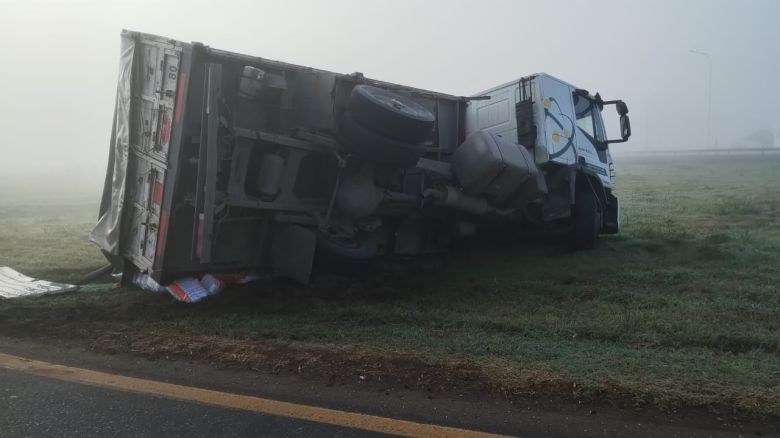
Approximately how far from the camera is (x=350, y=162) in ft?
18.6

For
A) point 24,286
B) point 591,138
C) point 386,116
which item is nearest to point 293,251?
point 386,116

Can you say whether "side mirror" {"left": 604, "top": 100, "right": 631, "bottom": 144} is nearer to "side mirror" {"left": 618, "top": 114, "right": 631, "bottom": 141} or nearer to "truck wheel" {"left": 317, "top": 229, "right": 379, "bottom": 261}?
"side mirror" {"left": 618, "top": 114, "right": 631, "bottom": 141}

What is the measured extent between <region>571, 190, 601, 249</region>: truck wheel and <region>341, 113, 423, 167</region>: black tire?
3221mm

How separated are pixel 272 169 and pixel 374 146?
0.96 meters

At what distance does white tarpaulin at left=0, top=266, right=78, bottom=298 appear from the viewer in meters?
5.93

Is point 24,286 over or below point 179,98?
below

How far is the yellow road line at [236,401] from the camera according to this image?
287 centimetres

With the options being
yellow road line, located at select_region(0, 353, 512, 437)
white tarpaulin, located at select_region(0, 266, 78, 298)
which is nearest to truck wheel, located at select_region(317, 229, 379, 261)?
yellow road line, located at select_region(0, 353, 512, 437)

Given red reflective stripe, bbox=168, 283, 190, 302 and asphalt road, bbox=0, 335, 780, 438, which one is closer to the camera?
asphalt road, bbox=0, 335, 780, 438

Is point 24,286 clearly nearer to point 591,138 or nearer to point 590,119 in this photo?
point 591,138

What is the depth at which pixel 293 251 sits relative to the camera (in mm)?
5660

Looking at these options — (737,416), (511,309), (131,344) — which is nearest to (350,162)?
(511,309)

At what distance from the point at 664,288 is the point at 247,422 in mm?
4350

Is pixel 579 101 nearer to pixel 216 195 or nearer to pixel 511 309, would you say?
pixel 511 309
